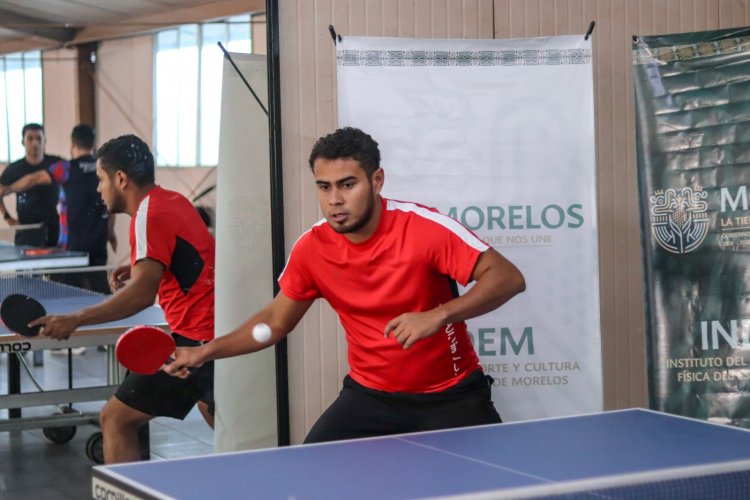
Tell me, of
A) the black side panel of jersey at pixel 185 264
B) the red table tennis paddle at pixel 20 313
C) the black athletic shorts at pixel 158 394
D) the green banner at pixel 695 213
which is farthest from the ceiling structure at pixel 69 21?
the green banner at pixel 695 213

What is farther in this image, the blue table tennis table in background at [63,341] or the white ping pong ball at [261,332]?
the blue table tennis table in background at [63,341]

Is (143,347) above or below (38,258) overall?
below

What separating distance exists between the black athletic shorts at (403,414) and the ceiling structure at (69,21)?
2128 mm

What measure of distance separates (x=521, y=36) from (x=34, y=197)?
2.29 m

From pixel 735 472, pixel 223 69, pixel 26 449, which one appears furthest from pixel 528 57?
pixel 26 449

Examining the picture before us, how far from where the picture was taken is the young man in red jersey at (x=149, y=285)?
4434 mm

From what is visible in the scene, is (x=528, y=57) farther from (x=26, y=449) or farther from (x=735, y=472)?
(x=26, y=449)

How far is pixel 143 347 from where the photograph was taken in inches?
131

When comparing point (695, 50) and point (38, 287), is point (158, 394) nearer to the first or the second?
point (38, 287)

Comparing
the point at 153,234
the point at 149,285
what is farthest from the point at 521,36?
the point at 149,285

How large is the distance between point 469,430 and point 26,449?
4.23m

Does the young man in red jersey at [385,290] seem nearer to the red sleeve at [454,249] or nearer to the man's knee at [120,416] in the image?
the red sleeve at [454,249]

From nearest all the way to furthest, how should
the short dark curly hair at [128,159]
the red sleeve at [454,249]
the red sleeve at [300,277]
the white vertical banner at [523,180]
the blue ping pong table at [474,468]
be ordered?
the blue ping pong table at [474,468] < the red sleeve at [454,249] < the red sleeve at [300,277] < the white vertical banner at [523,180] < the short dark curly hair at [128,159]

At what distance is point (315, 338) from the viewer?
4.95 metres
